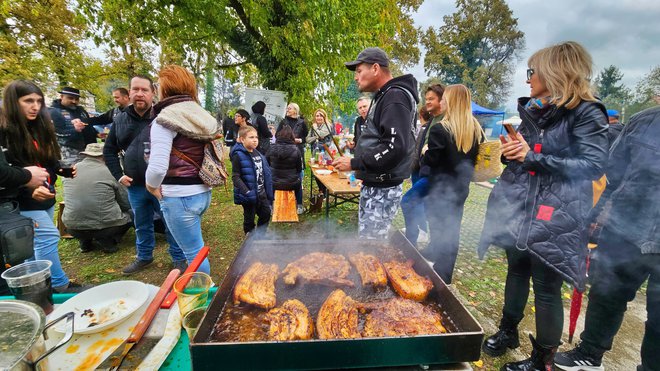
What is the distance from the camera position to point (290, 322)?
1.67 meters

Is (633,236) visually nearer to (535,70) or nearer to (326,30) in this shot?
(535,70)

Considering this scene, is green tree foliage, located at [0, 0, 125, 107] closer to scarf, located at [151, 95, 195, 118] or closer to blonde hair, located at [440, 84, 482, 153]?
scarf, located at [151, 95, 195, 118]

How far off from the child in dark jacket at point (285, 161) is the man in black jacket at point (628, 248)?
4780 mm

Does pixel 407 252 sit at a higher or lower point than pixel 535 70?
lower

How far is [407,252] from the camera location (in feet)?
8.49

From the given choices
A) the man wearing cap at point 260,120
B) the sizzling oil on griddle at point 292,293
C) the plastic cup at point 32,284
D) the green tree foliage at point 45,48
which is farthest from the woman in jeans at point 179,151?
the green tree foliage at point 45,48

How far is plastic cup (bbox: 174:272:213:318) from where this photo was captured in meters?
1.59

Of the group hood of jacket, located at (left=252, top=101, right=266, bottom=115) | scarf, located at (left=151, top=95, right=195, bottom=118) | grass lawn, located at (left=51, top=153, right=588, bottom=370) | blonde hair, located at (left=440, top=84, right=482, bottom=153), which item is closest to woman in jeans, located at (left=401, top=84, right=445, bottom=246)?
blonde hair, located at (left=440, top=84, right=482, bottom=153)

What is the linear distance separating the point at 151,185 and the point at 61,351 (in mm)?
1562

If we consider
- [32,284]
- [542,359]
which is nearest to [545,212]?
[542,359]

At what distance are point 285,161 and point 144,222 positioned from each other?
9.43ft

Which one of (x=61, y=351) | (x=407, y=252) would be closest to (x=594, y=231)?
(x=407, y=252)

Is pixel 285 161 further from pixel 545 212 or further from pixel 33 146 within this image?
pixel 545 212

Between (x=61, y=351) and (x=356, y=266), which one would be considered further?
(x=356, y=266)
